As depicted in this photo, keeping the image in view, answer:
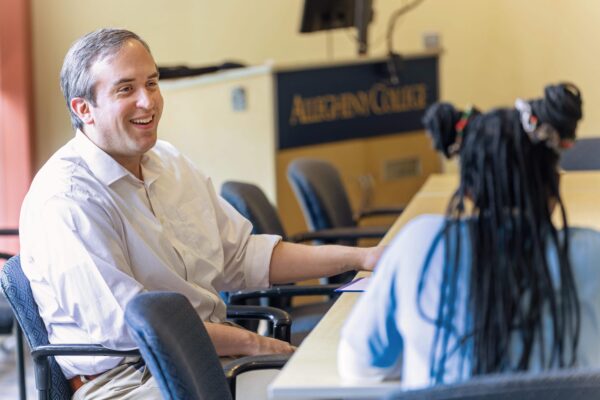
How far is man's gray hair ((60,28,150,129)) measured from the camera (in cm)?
256

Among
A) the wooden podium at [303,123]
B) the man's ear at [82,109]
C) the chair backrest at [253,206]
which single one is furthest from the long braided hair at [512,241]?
the wooden podium at [303,123]

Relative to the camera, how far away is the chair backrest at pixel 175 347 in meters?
1.85

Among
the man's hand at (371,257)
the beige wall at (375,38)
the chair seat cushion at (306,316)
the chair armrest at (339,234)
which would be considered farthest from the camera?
the beige wall at (375,38)

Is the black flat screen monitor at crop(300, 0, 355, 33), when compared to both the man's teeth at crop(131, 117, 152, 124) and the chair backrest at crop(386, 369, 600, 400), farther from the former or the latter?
the chair backrest at crop(386, 369, 600, 400)

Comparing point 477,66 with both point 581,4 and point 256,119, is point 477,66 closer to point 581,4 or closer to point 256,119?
point 581,4

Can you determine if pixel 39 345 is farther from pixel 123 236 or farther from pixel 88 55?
pixel 88 55

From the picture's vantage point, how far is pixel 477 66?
24.4 feet

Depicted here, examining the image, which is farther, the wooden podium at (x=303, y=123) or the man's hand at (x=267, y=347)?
the wooden podium at (x=303, y=123)

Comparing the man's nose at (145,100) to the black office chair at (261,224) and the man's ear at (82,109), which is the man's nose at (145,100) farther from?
the black office chair at (261,224)

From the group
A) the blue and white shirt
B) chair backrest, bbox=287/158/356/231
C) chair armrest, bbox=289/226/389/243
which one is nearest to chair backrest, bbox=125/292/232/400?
the blue and white shirt

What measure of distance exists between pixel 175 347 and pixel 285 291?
1.17 meters

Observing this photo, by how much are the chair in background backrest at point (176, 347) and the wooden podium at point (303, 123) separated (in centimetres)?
293

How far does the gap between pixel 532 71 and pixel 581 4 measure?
0.52 metres

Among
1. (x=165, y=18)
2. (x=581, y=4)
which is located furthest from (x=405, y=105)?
(x=581, y=4)
